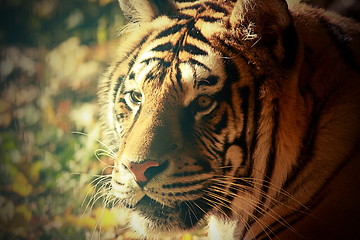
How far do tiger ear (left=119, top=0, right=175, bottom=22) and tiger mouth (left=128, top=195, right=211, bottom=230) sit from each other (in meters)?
0.50

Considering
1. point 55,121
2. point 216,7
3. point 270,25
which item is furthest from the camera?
point 55,121

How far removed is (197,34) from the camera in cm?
96

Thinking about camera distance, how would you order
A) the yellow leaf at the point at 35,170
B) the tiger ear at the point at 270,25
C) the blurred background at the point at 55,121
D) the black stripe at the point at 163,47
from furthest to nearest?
the yellow leaf at the point at 35,170, the blurred background at the point at 55,121, the black stripe at the point at 163,47, the tiger ear at the point at 270,25

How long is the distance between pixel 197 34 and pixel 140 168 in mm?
375

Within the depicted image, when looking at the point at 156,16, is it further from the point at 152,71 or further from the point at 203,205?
the point at 203,205

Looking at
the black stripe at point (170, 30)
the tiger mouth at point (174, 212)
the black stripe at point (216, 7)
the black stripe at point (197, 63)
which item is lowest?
the tiger mouth at point (174, 212)

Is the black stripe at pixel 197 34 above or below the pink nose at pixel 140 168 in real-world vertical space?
above

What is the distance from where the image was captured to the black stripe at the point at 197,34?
94 centimetres

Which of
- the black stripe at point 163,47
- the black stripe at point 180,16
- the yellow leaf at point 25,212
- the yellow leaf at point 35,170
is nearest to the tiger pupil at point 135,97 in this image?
the black stripe at point 163,47

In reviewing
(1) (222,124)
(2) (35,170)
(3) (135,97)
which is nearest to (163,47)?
(3) (135,97)

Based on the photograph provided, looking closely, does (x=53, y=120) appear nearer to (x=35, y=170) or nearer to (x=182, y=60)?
(x=35, y=170)

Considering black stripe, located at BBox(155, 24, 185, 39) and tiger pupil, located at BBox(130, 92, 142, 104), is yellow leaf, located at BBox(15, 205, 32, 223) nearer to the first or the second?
tiger pupil, located at BBox(130, 92, 142, 104)

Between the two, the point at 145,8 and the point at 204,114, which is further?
the point at 145,8

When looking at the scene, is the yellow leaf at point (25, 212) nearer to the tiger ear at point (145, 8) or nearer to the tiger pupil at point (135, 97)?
the tiger pupil at point (135, 97)
